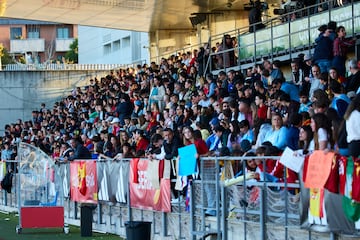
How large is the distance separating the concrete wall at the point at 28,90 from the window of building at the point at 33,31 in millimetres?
79150

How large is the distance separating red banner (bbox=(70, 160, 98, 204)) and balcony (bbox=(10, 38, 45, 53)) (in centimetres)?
9801

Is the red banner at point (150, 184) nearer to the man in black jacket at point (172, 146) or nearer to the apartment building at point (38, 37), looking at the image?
the man in black jacket at point (172, 146)

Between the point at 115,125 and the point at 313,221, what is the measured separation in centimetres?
1822

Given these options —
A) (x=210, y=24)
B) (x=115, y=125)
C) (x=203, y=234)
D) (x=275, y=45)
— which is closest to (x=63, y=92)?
(x=210, y=24)

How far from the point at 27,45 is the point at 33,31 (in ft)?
17.1

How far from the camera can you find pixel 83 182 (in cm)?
2517

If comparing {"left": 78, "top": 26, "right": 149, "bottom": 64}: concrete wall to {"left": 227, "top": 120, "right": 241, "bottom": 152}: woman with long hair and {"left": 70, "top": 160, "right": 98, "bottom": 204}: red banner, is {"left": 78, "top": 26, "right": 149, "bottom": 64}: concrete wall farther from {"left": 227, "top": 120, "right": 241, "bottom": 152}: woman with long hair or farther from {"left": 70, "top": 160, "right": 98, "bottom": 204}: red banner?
{"left": 227, "top": 120, "right": 241, "bottom": 152}: woman with long hair

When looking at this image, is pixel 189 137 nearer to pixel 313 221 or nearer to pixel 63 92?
pixel 313 221

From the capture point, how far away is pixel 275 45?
2675cm

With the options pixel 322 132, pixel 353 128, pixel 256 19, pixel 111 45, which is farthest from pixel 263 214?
pixel 111 45

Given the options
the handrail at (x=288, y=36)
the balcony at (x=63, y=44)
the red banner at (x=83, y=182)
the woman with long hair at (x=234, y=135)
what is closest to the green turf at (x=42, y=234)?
the red banner at (x=83, y=182)

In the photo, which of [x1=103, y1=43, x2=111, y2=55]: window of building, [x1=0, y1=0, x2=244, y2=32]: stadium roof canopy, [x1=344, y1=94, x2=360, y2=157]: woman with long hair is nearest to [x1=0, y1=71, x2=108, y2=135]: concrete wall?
[x1=0, y1=0, x2=244, y2=32]: stadium roof canopy

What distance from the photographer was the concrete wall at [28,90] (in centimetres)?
4959

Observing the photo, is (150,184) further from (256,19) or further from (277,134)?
(256,19)
